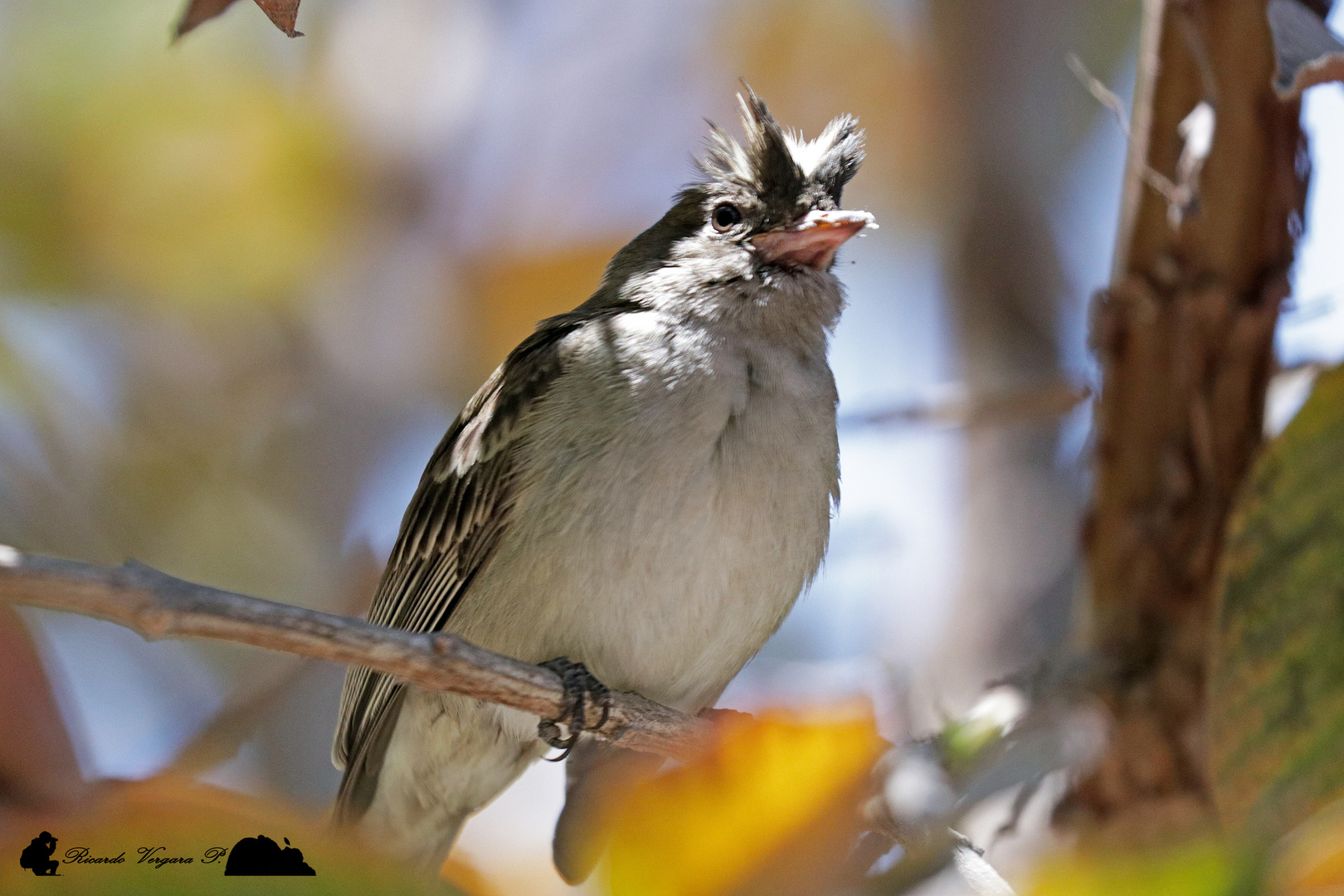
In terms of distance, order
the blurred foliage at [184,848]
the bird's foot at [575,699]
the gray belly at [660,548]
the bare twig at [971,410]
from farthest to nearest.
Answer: the bare twig at [971,410] < the gray belly at [660,548] < the bird's foot at [575,699] < the blurred foliage at [184,848]

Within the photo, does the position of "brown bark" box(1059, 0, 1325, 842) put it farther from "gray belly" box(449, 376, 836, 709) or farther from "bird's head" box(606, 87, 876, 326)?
"gray belly" box(449, 376, 836, 709)

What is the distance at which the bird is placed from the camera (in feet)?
10.6

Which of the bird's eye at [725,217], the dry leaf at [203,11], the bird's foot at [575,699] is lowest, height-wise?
the bird's foot at [575,699]

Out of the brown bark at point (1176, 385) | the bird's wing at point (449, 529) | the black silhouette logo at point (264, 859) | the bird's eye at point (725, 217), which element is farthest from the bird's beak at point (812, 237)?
the black silhouette logo at point (264, 859)

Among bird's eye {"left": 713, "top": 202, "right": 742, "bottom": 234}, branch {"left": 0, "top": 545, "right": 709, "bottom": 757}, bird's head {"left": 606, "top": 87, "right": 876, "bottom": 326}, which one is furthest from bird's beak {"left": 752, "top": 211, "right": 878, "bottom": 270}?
branch {"left": 0, "top": 545, "right": 709, "bottom": 757}

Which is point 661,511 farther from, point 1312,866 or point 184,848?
point 1312,866

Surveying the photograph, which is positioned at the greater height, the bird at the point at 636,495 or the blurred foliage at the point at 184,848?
the bird at the point at 636,495

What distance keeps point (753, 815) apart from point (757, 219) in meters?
2.16

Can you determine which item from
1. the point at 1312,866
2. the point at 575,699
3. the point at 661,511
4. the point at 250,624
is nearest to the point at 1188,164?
the point at 661,511

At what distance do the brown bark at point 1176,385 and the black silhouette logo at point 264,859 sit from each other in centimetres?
286

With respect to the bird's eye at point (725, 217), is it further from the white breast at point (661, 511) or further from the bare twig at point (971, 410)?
the bare twig at point (971, 410)

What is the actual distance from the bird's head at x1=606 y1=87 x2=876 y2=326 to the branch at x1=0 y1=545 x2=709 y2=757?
5.01 ft

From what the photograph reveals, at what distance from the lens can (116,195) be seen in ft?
16.4

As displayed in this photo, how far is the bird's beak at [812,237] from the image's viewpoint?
3578 mm
